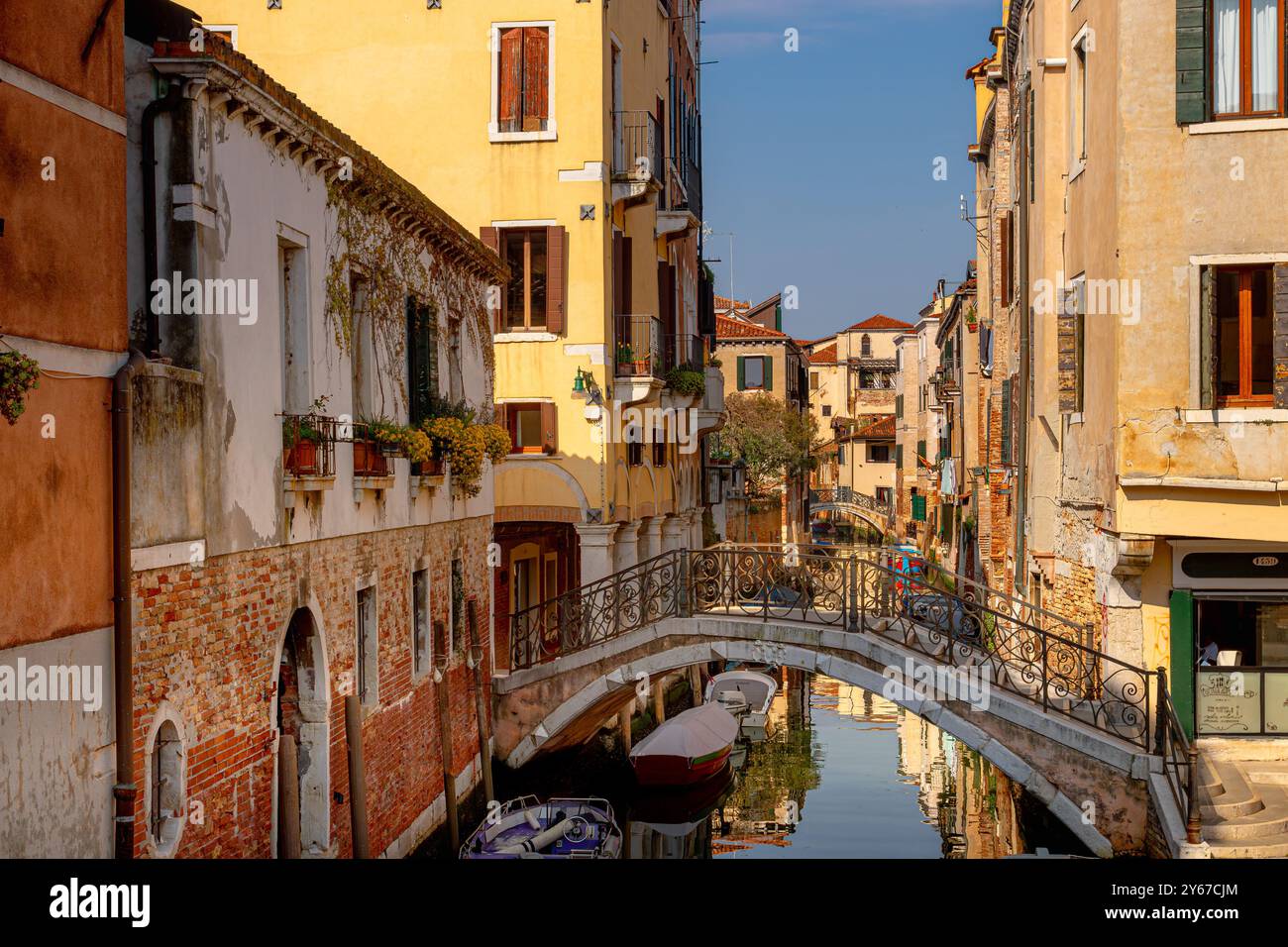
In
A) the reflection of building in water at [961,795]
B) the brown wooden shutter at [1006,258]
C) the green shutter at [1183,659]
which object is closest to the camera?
the green shutter at [1183,659]

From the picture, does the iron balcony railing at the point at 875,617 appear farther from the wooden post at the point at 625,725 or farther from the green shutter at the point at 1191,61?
the wooden post at the point at 625,725

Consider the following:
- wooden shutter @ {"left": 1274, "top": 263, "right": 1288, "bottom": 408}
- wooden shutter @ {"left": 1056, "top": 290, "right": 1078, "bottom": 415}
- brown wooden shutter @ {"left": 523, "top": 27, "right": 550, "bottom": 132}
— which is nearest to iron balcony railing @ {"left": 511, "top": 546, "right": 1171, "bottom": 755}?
wooden shutter @ {"left": 1056, "top": 290, "right": 1078, "bottom": 415}

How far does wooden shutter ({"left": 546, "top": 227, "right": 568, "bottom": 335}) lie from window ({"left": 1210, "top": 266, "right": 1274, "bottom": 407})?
27.3 ft

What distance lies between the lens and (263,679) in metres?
9.30

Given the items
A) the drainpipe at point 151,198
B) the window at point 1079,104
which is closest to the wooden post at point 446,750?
the drainpipe at point 151,198

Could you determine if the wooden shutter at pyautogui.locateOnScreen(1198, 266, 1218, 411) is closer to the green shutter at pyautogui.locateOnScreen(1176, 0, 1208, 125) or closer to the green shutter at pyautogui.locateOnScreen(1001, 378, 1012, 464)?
the green shutter at pyautogui.locateOnScreen(1176, 0, 1208, 125)

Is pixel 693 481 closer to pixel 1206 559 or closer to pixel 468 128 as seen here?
pixel 468 128

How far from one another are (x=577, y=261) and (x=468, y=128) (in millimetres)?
2123

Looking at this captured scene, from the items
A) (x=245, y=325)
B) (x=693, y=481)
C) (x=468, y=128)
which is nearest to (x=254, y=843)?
(x=245, y=325)

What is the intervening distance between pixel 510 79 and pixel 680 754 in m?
8.98

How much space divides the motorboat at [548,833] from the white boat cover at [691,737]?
17.2ft

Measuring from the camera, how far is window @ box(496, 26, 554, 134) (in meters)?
18.5

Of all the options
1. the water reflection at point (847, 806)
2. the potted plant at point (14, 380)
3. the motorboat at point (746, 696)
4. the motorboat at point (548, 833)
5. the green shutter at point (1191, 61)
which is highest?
the green shutter at point (1191, 61)

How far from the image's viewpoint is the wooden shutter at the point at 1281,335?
12.0 m
